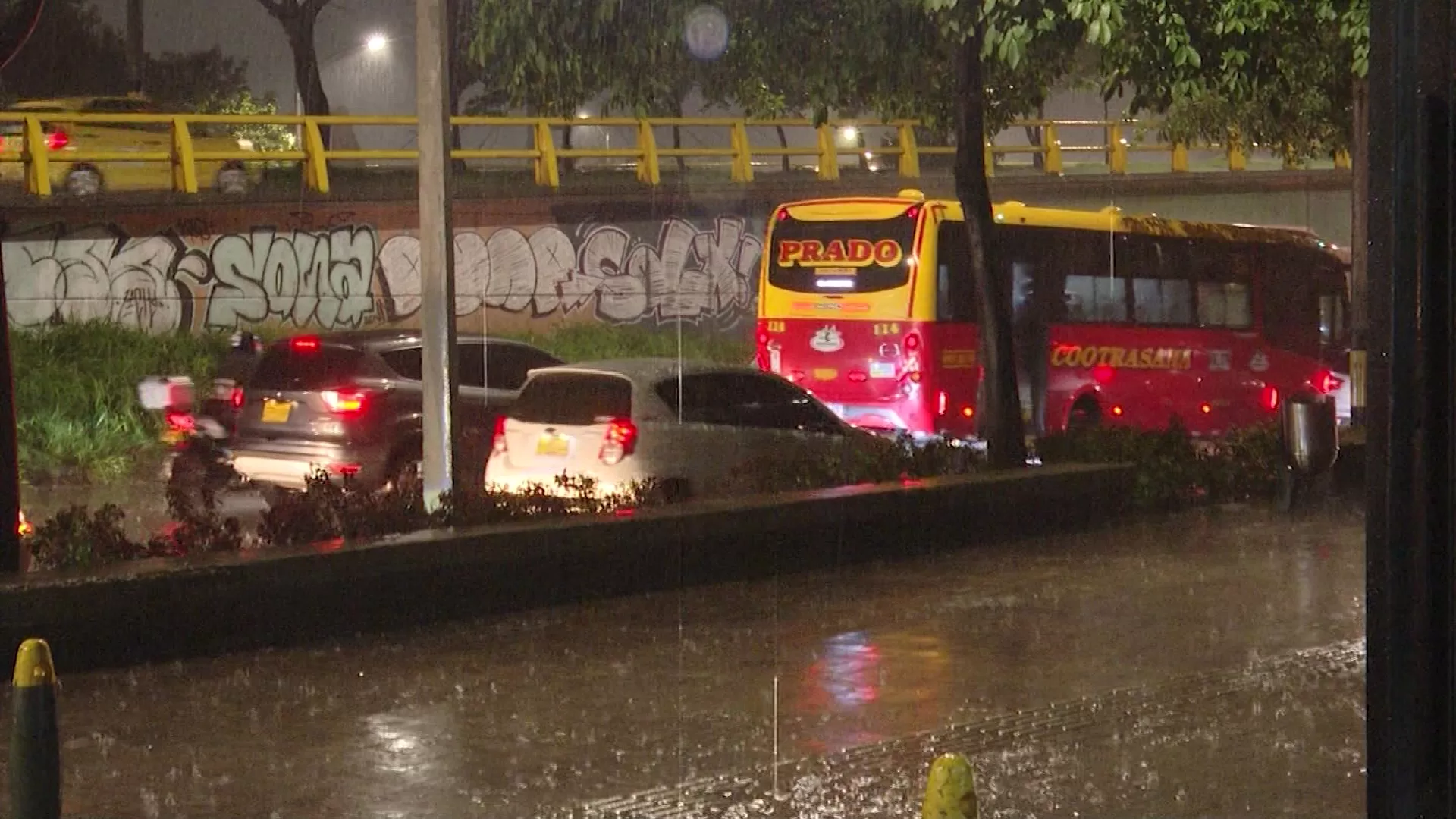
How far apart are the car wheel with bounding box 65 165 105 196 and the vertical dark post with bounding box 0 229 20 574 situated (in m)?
11.7

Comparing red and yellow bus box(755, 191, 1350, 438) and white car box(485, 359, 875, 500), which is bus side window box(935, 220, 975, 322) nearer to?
red and yellow bus box(755, 191, 1350, 438)

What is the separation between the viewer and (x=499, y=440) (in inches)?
563

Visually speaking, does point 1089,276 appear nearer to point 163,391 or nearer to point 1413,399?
point 163,391

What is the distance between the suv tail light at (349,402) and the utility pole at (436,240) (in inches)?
97.0

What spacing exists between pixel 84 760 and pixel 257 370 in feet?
25.5

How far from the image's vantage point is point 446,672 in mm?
9508

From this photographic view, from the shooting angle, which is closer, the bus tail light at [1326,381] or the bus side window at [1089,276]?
the bus side window at [1089,276]

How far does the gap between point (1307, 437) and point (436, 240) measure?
316 inches

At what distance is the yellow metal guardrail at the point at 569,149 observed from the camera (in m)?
20.3

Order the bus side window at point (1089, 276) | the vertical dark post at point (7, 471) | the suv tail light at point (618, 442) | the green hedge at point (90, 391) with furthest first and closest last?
the bus side window at point (1089, 276), the green hedge at point (90, 391), the suv tail light at point (618, 442), the vertical dark post at point (7, 471)

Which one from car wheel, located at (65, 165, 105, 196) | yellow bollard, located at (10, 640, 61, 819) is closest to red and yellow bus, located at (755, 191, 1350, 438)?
car wheel, located at (65, 165, 105, 196)

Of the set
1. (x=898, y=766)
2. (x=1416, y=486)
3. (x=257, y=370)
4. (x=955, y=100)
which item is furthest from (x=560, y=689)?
(x=955, y=100)

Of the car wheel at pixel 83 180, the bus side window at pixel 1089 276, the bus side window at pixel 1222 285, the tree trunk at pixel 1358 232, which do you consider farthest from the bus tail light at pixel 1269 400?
the car wheel at pixel 83 180

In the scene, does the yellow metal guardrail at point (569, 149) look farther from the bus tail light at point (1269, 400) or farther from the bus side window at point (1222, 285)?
the bus tail light at point (1269, 400)
